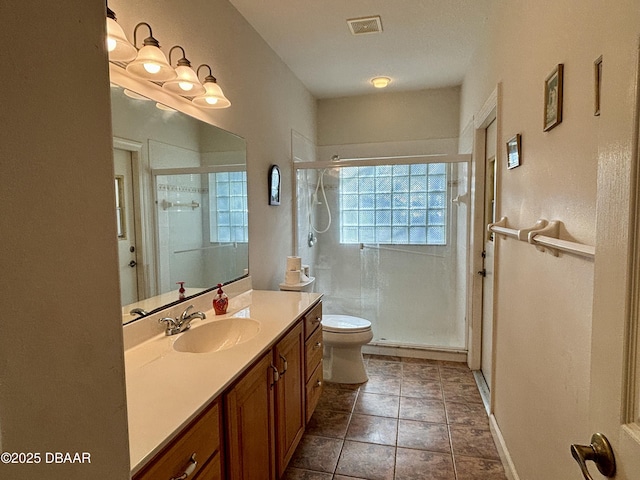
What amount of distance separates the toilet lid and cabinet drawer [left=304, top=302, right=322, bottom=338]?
530 mm

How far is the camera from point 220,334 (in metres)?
1.76

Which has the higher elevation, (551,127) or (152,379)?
(551,127)

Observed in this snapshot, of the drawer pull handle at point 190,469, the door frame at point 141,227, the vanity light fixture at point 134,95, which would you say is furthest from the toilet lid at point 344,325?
the vanity light fixture at point 134,95

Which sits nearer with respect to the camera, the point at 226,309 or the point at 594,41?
the point at 594,41

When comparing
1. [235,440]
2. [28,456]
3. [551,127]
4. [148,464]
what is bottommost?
[235,440]

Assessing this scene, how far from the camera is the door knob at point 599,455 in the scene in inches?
23.1

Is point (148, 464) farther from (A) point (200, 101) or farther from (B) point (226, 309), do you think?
(A) point (200, 101)

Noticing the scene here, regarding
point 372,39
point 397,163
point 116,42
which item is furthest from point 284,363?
point 372,39

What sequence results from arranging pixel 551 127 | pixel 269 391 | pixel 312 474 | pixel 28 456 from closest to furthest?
pixel 28 456 < pixel 551 127 < pixel 269 391 < pixel 312 474

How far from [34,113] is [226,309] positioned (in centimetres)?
156

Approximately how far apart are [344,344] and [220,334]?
124 cm

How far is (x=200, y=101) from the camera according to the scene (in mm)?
1804

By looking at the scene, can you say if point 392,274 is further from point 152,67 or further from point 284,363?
point 152,67

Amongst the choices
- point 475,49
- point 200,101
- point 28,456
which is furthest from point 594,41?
point 475,49
